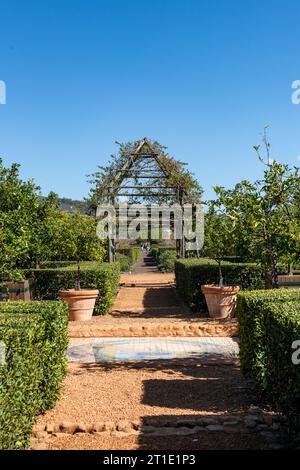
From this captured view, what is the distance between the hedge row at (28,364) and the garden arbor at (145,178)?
46.1ft

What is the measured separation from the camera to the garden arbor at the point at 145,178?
20.5 metres

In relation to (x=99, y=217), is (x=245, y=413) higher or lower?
lower

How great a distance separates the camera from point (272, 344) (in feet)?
17.3

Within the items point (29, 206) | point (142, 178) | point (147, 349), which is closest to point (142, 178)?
point (142, 178)

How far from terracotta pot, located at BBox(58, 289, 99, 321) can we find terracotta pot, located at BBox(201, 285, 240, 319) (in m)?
3.09

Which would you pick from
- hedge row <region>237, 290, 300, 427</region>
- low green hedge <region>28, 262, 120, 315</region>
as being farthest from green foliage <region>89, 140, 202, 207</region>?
hedge row <region>237, 290, 300, 427</region>

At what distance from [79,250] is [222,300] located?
4248mm

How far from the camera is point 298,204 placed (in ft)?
32.1

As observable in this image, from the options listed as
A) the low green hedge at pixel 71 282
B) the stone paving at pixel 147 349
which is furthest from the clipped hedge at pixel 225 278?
the stone paving at pixel 147 349

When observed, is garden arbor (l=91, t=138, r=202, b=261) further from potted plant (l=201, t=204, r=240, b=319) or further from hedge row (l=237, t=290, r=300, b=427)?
hedge row (l=237, t=290, r=300, b=427)

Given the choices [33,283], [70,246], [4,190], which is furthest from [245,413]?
[4,190]

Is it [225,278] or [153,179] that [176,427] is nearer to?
[225,278]
